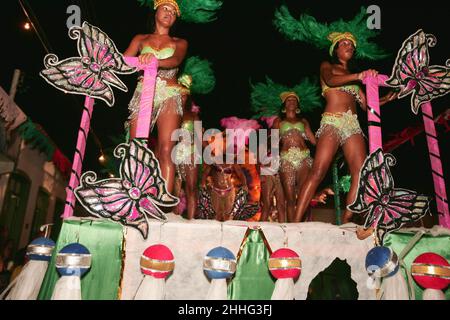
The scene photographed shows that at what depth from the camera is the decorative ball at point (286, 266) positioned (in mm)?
2115

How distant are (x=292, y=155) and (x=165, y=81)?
83.6 inches

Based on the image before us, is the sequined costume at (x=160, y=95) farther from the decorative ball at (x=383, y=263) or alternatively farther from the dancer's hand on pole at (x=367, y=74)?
the decorative ball at (x=383, y=263)

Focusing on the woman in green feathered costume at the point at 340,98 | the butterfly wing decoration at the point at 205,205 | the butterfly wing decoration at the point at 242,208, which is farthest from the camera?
the butterfly wing decoration at the point at 242,208

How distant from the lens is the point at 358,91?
11.6ft

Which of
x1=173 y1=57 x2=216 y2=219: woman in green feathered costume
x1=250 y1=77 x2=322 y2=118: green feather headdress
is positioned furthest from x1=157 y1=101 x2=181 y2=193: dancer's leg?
x1=250 y1=77 x2=322 y2=118: green feather headdress

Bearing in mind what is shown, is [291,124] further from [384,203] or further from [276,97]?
[384,203]

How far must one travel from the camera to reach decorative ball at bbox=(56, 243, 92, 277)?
2027 mm

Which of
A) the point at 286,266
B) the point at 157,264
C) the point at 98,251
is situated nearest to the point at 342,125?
the point at 286,266

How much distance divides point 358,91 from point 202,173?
12.8 ft

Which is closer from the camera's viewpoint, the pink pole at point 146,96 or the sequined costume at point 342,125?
the pink pole at point 146,96

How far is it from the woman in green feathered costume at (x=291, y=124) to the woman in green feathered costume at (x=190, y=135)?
950 millimetres

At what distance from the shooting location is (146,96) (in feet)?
8.91

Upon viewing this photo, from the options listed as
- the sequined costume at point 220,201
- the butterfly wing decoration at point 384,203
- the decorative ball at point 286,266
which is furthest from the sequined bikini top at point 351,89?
the sequined costume at point 220,201
